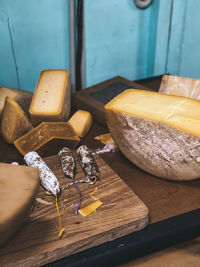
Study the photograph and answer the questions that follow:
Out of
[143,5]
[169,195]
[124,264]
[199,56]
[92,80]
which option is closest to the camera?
[124,264]

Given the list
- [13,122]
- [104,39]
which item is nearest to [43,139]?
[13,122]

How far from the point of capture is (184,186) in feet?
3.67

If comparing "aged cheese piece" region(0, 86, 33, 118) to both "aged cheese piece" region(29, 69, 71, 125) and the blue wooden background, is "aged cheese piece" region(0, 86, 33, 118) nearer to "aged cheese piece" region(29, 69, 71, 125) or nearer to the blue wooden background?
"aged cheese piece" region(29, 69, 71, 125)

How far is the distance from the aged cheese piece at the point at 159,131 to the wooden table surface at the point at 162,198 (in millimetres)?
46

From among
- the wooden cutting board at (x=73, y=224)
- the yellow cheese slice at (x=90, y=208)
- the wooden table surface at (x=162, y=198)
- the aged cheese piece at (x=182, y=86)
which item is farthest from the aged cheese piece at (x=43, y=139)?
the aged cheese piece at (x=182, y=86)

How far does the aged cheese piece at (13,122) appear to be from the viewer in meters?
1.34

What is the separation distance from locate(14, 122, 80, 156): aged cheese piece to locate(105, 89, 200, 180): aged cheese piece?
0.88ft

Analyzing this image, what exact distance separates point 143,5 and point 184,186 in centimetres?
138

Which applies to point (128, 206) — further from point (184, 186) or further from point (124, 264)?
point (184, 186)

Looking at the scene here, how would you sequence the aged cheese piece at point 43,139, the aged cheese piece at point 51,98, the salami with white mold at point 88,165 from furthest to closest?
1. the aged cheese piece at point 51,98
2. the aged cheese piece at point 43,139
3. the salami with white mold at point 88,165

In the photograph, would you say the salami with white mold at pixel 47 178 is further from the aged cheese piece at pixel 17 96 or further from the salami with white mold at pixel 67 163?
the aged cheese piece at pixel 17 96

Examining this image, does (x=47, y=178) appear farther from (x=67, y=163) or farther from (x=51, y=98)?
(x=51, y=98)

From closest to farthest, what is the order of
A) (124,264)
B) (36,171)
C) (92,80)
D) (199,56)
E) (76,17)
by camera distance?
(36,171) → (124,264) → (76,17) → (92,80) → (199,56)

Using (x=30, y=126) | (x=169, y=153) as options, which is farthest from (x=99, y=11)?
(x=169, y=153)
